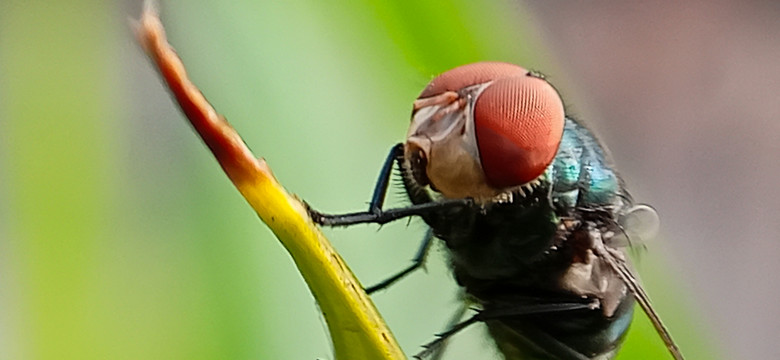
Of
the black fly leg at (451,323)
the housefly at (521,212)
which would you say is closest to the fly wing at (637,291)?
the housefly at (521,212)

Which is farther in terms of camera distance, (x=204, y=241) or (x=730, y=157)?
(x=730, y=157)

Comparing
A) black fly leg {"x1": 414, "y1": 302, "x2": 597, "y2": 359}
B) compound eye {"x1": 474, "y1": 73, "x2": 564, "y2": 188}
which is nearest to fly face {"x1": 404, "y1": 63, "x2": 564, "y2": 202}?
compound eye {"x1": 474, "y1": 73, "x2": 564, "y2": 188}

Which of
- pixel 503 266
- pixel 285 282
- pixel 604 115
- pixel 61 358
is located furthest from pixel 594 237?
pixel 604 115

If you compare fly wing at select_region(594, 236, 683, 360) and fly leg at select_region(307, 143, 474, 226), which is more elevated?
fly leg at select_region(307, 143, 474, 226)

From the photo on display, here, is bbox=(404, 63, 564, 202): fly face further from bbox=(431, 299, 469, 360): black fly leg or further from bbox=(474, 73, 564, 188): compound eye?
bbox=(431, 299, 469, 360): black fly leg

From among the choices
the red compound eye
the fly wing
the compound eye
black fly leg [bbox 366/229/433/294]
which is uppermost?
the red compound eye

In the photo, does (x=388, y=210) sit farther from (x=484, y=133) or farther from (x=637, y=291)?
(x=637, y=291)

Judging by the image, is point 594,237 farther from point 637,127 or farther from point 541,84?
point 637,127
